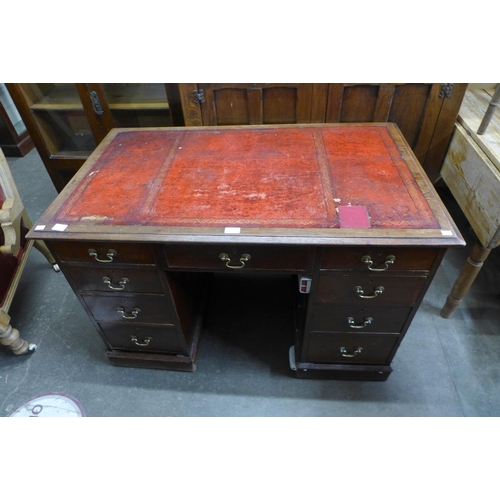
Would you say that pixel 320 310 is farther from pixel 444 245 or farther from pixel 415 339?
pixel 415 339

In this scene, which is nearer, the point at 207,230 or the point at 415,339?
the point at 207,230

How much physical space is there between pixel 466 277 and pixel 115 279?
5.07 ft

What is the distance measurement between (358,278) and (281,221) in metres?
0.34

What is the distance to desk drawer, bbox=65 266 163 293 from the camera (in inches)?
48.4

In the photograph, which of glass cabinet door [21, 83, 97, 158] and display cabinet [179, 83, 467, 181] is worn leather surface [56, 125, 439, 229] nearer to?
display cabinet [179, 83, 467, 181]

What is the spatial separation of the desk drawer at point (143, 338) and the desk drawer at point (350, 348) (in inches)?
23.1

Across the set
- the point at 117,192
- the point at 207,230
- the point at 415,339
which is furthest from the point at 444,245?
the point at 117,192

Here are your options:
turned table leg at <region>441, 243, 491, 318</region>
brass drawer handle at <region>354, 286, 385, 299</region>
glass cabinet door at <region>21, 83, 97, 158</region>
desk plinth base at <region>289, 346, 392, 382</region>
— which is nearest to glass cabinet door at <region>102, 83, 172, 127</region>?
glass cabinet door at <region>21, 83, 97, 158</region>

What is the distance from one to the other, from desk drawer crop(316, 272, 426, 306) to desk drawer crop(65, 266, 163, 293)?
2.00ft

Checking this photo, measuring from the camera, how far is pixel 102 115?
185 centimetres

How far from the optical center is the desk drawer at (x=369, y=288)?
1.16 meters

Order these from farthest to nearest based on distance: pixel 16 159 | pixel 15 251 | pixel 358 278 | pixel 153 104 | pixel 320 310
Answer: pixel 16 159 → pixel 153 104 → pixel 15 251 → pixel 320 310 → pixel 358 278

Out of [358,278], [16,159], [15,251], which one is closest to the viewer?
[358,278]

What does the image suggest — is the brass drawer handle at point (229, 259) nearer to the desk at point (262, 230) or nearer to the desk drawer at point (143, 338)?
the desk at point (262, 230)
